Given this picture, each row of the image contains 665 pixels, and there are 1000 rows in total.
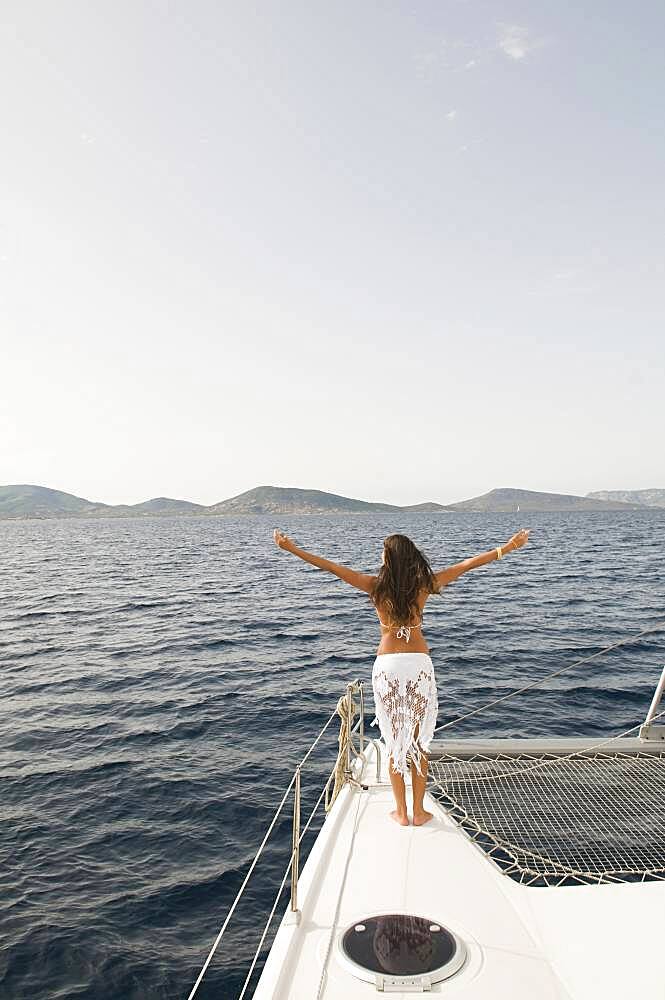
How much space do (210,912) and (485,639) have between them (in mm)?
16132

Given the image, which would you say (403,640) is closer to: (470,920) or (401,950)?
(470,920)

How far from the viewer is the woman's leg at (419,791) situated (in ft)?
16.3

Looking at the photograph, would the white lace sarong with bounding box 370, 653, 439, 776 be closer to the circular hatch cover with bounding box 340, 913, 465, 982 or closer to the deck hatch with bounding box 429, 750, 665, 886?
the deck hatch with bounding box 429, 750, 665, 886

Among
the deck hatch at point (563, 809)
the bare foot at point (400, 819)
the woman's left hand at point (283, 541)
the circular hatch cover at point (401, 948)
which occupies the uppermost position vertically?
the woman's left hand at point (283, 541)

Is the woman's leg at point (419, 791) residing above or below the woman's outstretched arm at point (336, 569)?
below

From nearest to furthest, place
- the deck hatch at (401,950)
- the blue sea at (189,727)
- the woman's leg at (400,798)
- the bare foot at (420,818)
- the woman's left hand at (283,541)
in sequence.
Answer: the deck hatch at (401,950), the woman's left hand at (283,541), the woman's leg at (400,798), the bare foot at (420,818), the blue sea at (189,727)

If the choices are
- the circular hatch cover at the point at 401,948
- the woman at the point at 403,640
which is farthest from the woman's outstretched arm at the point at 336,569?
the circular hatch cover at the point at 401,948

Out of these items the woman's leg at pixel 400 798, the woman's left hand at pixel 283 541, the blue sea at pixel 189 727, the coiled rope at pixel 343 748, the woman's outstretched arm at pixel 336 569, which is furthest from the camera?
the blue sea at pixel 189 727

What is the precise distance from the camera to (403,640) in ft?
15.7

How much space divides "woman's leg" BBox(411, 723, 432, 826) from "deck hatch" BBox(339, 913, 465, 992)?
4.22 ft

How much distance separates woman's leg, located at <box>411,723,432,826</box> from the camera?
16.3 ft

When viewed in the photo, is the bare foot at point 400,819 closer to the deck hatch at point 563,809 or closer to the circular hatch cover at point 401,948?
the deck hatch at point 563,809

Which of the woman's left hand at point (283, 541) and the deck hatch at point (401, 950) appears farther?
the woman's left hand at point (283, 541)

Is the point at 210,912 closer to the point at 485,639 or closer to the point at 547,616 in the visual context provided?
the point at 485,639
